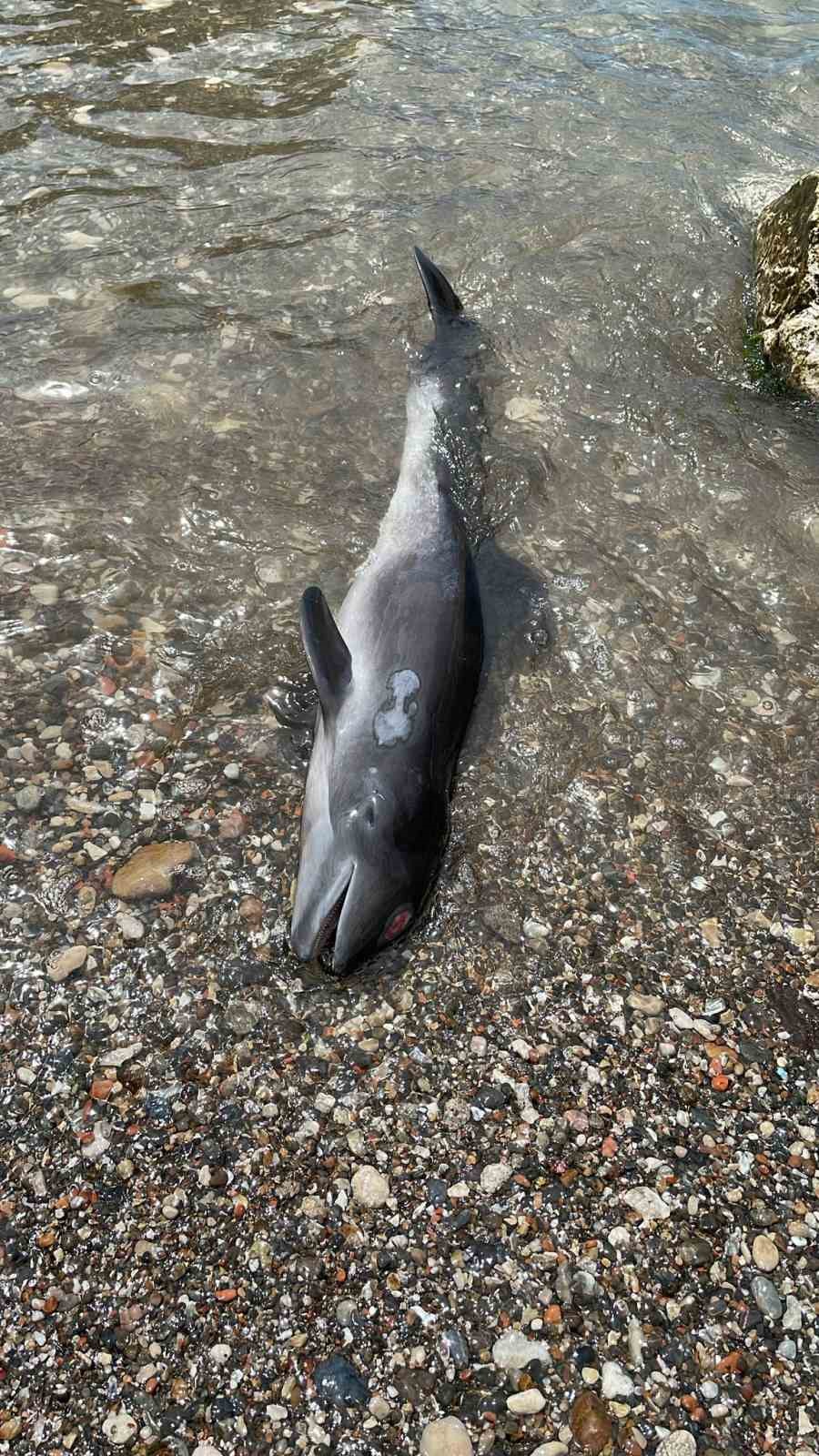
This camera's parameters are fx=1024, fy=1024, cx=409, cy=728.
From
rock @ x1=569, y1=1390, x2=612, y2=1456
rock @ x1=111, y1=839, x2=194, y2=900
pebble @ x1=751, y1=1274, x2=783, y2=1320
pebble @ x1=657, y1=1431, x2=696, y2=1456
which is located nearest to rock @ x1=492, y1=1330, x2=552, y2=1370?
rock @ x1=569, y1=1390, x2=612, y2=1456

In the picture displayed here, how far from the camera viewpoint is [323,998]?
3680mm

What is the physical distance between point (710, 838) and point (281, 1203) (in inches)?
89.3

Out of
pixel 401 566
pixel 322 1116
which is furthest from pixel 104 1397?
pixel 401 566

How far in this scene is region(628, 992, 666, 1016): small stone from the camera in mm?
3709

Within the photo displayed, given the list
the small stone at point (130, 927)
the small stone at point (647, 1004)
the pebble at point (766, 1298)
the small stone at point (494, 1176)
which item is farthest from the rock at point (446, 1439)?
the small stone at point (130, 927)

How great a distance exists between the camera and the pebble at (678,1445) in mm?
2691

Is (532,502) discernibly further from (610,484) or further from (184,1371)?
(184,1371)

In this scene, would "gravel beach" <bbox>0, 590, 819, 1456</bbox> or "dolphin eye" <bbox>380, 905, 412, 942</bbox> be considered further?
"dolphin eye" <bbox>380, 905, 412, 942</bbox>

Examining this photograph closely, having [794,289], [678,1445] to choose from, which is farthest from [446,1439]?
[794,289]

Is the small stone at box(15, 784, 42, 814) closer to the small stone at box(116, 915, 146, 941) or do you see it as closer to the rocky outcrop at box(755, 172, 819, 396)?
the small stone at box(116, 915, 146, 941)

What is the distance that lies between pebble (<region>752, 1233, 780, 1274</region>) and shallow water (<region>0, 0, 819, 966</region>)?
55.0 inches

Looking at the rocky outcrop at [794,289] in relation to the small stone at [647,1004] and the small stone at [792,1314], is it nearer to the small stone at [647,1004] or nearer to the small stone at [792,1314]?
the small stone at [647,1004]

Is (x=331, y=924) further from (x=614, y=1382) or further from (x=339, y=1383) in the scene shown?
(x=614, y=1382)

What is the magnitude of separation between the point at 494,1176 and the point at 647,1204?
478mm
